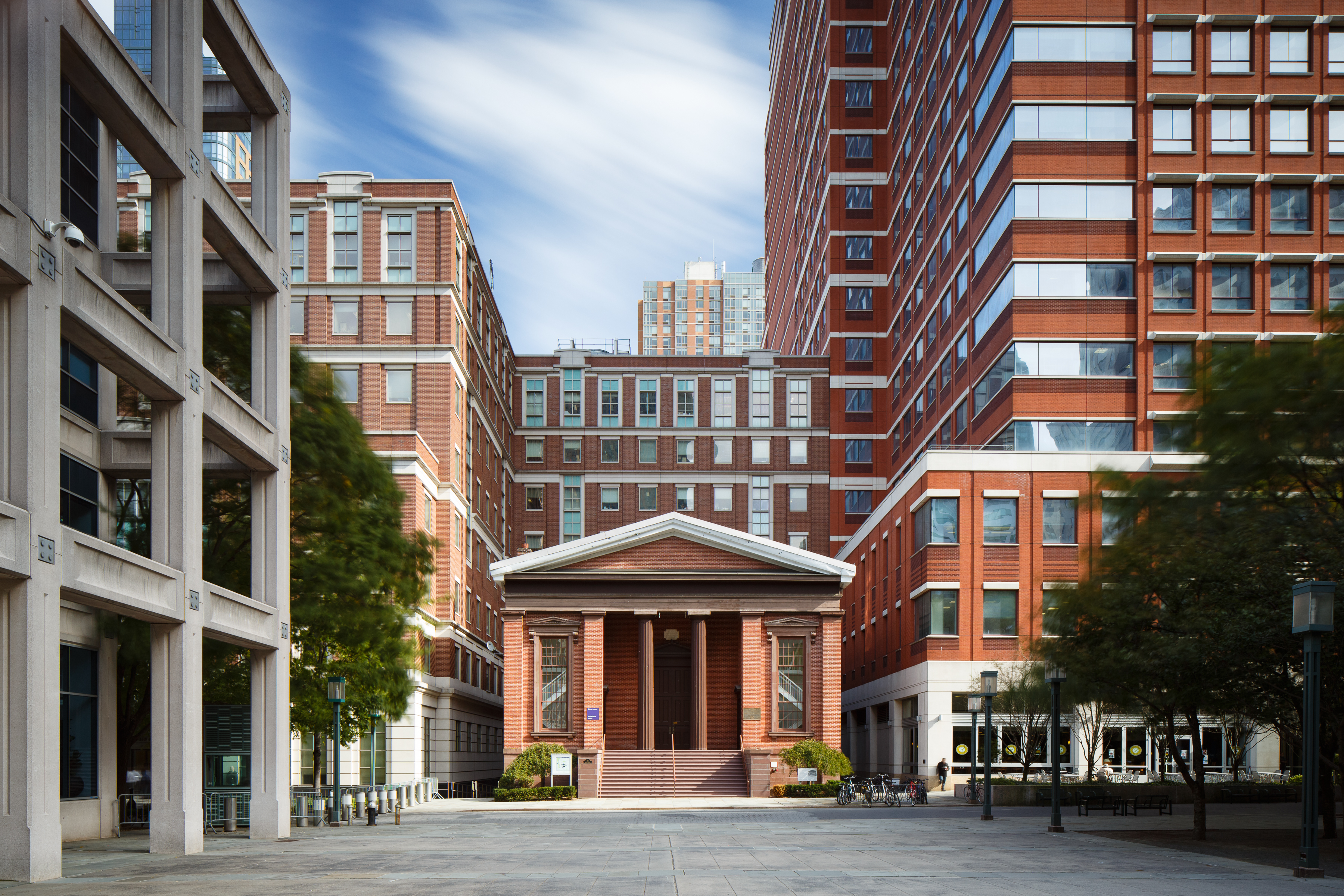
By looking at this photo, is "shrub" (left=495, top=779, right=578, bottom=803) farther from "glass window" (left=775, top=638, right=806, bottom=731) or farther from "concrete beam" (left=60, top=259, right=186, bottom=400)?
"concrete beam" (left=60, top=259, right=186, bottom=400)

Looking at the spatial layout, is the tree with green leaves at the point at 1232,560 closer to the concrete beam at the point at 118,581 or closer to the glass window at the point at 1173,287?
the concrete beam at the point at 118,581

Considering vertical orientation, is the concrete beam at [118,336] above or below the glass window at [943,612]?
above

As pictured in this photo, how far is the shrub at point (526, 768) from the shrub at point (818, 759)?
30.3 ft

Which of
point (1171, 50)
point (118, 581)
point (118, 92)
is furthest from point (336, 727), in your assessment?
point (1171, 50)

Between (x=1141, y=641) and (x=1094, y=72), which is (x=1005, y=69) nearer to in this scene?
(x=1094, y=72)

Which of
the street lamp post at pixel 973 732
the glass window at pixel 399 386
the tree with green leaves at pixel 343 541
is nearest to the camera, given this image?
the tree with green leaves at pixel 343 541

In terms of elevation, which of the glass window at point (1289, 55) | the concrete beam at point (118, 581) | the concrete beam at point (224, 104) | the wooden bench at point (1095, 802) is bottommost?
the wooden bench at point (1095, 802)

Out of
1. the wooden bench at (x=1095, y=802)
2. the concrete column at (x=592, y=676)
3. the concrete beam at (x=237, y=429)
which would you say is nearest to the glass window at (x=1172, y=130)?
the wooden bench at (x=1095, y=802)

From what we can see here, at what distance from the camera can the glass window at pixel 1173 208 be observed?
53.0 metres

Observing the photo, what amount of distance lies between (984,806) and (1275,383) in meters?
16.8

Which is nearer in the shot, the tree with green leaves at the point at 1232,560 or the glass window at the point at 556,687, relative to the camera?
the tree with green leaves at the point at 1232,560

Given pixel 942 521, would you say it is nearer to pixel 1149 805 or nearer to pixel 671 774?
pixel 1149 805

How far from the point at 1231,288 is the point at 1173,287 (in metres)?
2.51

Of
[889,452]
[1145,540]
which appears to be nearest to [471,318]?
[889,452]
